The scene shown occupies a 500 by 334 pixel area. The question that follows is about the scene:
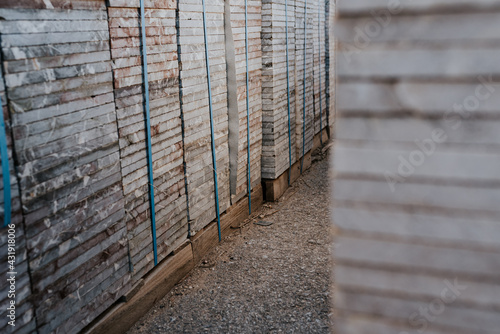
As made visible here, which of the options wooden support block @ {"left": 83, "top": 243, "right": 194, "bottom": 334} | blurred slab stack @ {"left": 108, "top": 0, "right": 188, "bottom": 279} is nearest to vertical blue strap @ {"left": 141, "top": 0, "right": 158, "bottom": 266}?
blurred slab stack @ {"left": 108, "top": 0, "right": 188, "bottom": 279}

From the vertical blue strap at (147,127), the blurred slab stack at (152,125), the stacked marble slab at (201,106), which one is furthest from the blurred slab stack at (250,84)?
the vertical blue strap at (147,127)

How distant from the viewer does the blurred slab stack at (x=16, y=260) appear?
10.9 feet

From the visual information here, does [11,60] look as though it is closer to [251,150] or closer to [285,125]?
[251,150]

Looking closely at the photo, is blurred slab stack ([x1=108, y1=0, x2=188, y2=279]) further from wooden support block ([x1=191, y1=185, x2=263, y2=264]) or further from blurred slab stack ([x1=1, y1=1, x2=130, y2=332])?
wooden support block ([x1=191, y1=185, x2=263, y2=264])

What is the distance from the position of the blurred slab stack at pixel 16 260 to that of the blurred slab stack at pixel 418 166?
7.40ft

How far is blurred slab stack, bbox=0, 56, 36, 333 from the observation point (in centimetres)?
331

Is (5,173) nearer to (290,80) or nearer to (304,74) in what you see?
(290,80)

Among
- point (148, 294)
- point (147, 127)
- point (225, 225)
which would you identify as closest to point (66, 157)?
point (147, 127)

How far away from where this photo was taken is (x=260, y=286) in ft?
18.8

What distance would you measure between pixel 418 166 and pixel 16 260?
8.94 ft

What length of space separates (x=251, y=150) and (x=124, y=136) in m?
3.47

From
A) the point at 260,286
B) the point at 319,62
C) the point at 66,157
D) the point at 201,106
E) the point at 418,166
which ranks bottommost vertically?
the point at 260,286

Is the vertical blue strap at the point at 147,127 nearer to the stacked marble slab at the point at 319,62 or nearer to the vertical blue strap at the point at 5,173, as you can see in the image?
the vertical blue strap at the point at 5,173

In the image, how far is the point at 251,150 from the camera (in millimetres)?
7828
